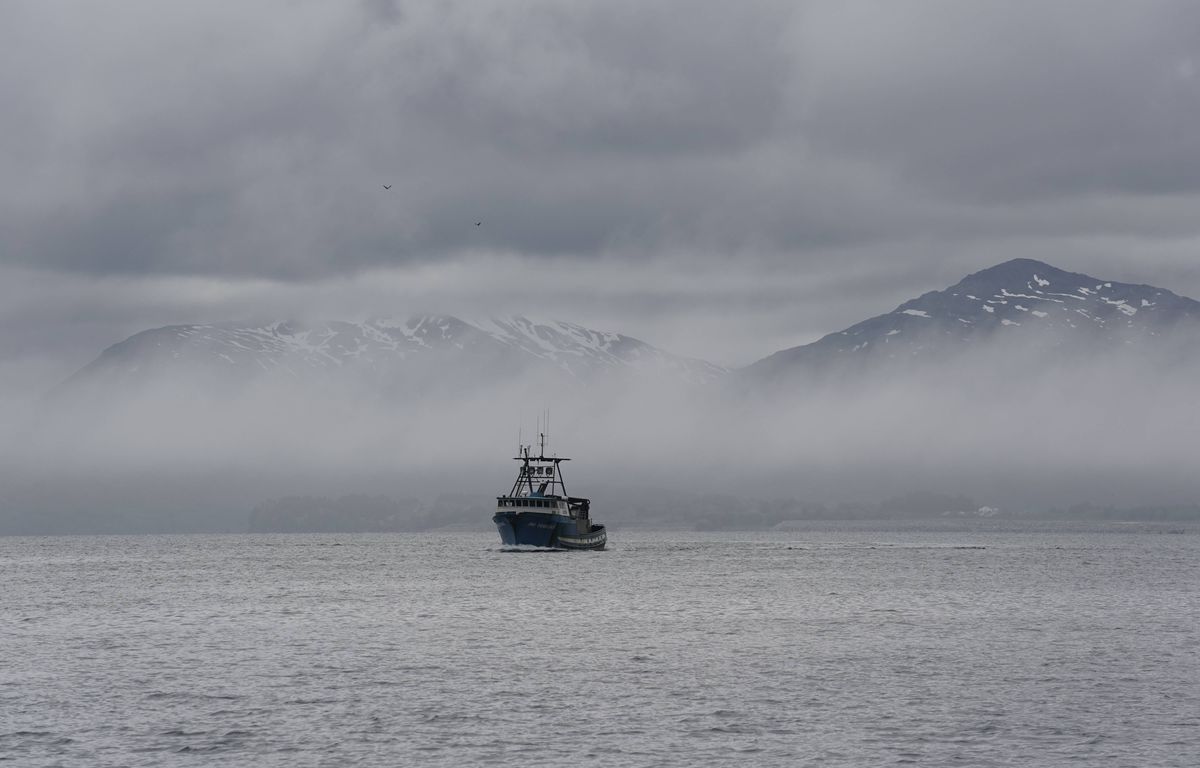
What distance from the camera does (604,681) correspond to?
74.8m

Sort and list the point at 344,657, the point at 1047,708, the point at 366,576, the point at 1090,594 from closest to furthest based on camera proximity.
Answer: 1. the point at 1047,708
2. the point at 344,657
3. the point at 1090,594
4. the point at 366,576

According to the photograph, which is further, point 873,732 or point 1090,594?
point 1090,594

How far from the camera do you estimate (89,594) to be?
6093 inches

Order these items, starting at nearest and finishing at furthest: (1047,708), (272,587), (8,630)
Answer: (1047,708), (8,630), (272,587)

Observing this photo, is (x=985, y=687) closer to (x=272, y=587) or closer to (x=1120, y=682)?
(x=1120, y=682)

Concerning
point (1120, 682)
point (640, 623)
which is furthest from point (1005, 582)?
point (1120, 682)

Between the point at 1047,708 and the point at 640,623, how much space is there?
48.2 meters

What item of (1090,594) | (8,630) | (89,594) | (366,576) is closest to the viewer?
(8,630)

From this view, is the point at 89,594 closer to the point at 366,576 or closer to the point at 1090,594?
the point at 366,576

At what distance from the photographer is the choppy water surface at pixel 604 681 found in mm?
55438

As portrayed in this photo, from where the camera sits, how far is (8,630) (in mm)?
107625

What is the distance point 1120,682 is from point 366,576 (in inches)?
5305

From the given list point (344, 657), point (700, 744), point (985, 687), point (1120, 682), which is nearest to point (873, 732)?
point (700, 744)

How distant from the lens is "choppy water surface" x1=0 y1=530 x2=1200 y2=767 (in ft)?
182
